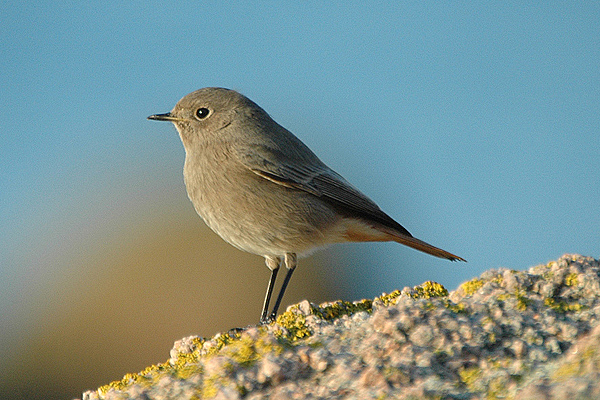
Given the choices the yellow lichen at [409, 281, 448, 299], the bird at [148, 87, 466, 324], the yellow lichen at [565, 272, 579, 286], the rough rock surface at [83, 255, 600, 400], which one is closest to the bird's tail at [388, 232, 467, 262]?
the bird at [148, 87, 466, 324]

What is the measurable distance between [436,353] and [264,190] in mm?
3320

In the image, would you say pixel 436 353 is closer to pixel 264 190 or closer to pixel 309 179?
pixel 264 190

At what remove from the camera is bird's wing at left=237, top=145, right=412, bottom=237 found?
6.02 m

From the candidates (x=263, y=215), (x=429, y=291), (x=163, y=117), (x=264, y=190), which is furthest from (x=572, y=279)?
(x=163, y=117)

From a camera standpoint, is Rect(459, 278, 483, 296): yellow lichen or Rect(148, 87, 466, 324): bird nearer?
Rect(459, 278, 483, 296): yellow lichen

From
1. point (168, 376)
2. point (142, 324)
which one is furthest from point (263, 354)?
point (142, 324)

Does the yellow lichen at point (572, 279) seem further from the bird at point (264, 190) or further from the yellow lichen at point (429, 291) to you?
the bird at point (264, 190)

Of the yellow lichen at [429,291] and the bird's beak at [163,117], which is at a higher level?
the bird's beak at [163,117]

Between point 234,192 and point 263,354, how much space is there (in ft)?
9.39

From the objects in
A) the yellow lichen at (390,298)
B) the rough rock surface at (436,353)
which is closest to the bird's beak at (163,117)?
the yellow lichen at (390,298)

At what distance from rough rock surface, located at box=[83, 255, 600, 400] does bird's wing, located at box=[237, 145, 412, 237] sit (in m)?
2.47

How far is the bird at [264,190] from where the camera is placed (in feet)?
19.1

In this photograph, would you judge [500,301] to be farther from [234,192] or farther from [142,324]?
[142,324]

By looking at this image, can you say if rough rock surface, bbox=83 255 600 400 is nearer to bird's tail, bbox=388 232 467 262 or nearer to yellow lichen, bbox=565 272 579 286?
yellow lichen, bbox=565 272 579 286
